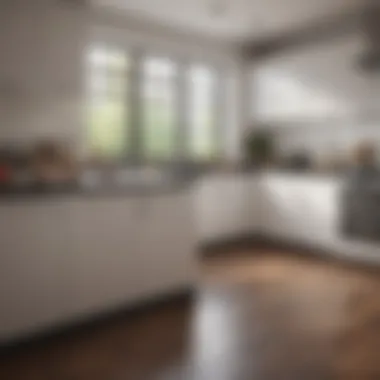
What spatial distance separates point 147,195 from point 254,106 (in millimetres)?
3031

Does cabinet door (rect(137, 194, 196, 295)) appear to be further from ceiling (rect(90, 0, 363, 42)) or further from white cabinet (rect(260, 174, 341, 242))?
ceiling (rect(90, 0, 363, 42))

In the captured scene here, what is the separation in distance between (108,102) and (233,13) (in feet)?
4.99

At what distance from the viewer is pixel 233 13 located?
4.21 metres

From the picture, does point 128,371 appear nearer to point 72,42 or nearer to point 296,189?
point 72,42

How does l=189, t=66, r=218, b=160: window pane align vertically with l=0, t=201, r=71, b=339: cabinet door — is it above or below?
above

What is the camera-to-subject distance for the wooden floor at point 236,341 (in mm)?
2102

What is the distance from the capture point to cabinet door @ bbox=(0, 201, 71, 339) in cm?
229

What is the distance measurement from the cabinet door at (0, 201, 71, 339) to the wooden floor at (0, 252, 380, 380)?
18 centimetres

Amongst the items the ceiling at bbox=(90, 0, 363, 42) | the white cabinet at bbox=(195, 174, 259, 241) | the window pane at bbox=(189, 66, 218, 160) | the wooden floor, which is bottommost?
the wooden floor

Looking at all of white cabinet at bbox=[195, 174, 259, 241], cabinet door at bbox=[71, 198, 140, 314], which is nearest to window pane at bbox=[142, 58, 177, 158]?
white cabinet at bbox=[195, 174, 259, 241]

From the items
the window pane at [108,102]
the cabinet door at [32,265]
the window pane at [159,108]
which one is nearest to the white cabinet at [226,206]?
the window pane at [159,108]

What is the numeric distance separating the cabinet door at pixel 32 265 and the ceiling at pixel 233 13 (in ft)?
7.62

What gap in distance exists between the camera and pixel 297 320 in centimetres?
276

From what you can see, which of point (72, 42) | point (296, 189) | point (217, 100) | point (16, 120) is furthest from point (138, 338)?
point (217, 100)
